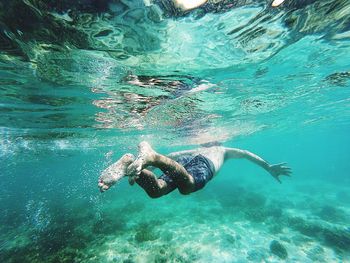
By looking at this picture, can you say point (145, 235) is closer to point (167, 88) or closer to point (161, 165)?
point (167, 88)

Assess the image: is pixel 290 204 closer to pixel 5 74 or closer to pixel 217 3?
pixel 217 3

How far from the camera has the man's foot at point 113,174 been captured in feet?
12.9

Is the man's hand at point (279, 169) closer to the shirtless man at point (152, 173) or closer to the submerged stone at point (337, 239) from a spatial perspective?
the shirtless man at point (152, 173)

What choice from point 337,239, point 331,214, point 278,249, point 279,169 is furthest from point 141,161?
point 331,214

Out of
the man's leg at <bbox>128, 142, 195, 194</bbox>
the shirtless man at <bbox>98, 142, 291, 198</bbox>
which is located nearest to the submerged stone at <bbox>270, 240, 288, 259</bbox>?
the shirtless man at <bbox>98, 142, 291, 198</bbox>

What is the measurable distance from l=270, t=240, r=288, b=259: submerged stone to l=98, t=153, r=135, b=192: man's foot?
1454 cm

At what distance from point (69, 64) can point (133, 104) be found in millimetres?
6319

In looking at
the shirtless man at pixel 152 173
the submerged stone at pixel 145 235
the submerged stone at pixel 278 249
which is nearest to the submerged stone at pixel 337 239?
the submerged stone at pixel 278 249

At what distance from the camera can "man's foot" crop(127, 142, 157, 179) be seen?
409 centimetres

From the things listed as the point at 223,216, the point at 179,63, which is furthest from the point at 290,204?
the point at 179,63

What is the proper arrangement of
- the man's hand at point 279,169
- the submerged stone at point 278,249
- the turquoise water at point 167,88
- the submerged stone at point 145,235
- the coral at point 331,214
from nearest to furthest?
the turquoise water at point 167,88 < the man's hand at point 279,169 < the submerged stone at point 278,249 < the submerged stone at point 145,235 < the coral at point 331,214

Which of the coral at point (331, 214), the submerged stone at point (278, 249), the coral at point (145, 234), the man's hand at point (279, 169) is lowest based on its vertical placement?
the coral at point (331, 214)

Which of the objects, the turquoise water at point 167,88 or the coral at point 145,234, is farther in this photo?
the coral at point 145,234

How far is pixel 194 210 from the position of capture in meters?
23.5
